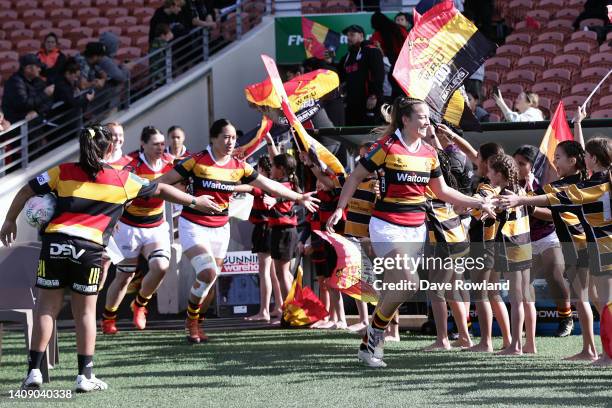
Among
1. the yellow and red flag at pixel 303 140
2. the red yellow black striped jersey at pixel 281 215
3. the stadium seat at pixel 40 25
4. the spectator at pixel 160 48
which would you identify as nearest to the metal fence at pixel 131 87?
the spectator at pixel 160 48

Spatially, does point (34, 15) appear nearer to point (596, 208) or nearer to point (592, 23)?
point (592, 23)

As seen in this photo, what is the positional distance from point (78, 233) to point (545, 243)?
4353 millimetres

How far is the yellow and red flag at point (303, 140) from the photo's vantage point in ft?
31.2

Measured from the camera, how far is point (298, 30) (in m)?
17.5

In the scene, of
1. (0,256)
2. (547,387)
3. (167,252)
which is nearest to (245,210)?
(167,252)

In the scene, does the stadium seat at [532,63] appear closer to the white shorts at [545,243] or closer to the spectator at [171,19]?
the spectator at [171,19]

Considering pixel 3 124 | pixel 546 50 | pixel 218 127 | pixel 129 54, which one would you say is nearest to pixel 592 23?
pixel 546 50

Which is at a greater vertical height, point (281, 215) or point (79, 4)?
point (79, 4)

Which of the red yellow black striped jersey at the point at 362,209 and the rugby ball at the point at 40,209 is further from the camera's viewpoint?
the red yellow black striped jersey at the point at 362,209

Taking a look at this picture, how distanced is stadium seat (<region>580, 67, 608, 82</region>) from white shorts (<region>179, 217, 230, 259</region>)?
6.88 metres

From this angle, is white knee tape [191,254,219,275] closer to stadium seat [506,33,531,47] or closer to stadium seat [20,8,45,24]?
stadium seat [506,33,531,47]

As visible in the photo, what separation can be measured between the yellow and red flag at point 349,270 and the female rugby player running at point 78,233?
2.02 meters

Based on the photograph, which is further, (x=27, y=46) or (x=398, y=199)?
(x=27, y=46)

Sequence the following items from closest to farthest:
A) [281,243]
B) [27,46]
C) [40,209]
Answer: [40,209] → [281,243] → [27,46]
